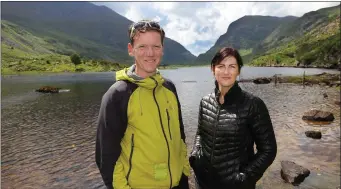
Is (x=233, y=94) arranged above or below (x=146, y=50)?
below

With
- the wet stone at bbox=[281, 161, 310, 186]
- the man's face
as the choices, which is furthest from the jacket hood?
the wet stone at bbox=[281, 161, 310, 186]

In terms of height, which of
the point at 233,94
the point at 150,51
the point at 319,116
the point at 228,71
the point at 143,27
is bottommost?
the point at 319,116

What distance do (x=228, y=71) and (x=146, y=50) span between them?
1.82 metres

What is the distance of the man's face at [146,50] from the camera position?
15.3 ft

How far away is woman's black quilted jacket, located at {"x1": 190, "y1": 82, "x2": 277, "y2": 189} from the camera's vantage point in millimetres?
5426

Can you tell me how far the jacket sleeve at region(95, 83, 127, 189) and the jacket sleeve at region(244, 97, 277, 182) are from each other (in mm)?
2474

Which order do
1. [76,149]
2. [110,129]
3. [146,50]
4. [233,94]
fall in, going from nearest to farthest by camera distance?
[110,129], [146,50], [233,94], [76,149]

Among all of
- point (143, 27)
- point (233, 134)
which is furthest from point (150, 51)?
point (233, 134)

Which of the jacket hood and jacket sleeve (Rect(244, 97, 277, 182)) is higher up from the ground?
the jacket hood

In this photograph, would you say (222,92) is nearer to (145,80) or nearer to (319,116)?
(145,80)

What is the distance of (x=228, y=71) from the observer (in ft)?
18.5

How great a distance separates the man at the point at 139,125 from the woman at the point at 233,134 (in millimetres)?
1151

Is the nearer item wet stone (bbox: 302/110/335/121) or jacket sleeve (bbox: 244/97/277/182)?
jacket sleeve (bbox: 244/97/277/182)

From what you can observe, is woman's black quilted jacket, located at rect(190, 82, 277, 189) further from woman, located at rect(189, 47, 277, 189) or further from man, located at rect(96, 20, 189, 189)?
man, located at rect(96, 20, 189, 189)
